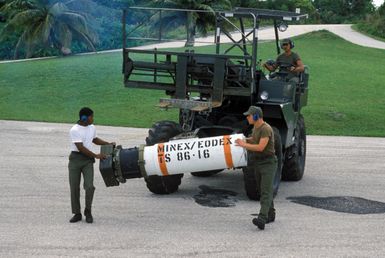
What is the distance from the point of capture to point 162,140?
11.7 m

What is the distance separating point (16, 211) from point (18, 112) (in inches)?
658

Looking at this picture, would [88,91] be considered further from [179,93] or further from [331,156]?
[179,93]

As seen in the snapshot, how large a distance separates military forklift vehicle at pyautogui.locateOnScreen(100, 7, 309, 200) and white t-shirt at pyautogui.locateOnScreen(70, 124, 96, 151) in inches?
29.0

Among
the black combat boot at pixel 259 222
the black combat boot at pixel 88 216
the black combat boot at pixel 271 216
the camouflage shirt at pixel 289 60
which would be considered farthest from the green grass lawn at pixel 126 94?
the black combat boot at pixel 88 216

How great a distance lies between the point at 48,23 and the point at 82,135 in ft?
85.8

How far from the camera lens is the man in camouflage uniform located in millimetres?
9852

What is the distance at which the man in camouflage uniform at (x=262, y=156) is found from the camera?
9852mm

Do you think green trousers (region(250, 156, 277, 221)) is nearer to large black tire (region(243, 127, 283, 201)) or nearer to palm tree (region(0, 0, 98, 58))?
large black tire (region(243, 127, 283, 201))

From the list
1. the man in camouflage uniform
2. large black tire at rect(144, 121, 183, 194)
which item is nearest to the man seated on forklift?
large black tire at rect(144, 121, 183, 194)

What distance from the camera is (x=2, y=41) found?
154ft

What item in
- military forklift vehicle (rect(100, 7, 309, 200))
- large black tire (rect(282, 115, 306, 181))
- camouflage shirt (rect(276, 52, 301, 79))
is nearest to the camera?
military forklift vehicle (rect(100, 7, 309, 200))

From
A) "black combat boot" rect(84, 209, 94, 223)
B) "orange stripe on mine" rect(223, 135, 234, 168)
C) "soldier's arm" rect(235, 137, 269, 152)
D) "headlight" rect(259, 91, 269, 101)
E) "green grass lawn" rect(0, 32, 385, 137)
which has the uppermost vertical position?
"headlight" rect(259, 91, 269, 101)

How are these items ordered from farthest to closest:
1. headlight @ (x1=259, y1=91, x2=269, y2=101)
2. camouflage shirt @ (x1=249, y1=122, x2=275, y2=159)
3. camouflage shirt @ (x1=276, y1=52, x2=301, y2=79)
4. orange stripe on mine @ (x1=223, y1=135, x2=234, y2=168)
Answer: camouflage shirt @ (x1=276, y1=52, x2=301, y2=79) → headlight @ (x1=259, y1=91, x2=269, y2=101) → orange stripe on mine @ (x1=223, y1=135, x2=234, y2=168) → camouflage shirt @ (x1=249, y1=122, x2=275, y2=159)

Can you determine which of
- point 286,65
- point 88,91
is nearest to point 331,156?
point 286,65
